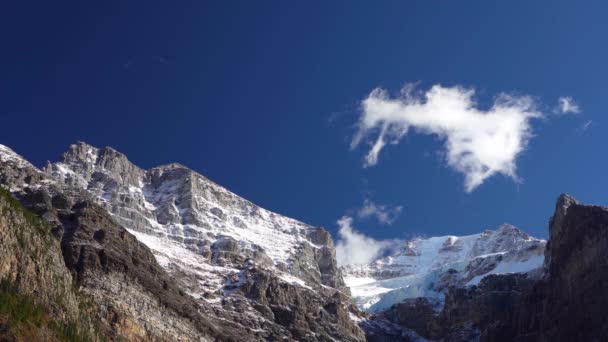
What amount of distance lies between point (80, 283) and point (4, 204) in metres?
48.7

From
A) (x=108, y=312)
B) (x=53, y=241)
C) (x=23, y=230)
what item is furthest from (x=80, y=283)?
(x=23, y=230)

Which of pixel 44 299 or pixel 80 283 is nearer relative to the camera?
pixel 44 299

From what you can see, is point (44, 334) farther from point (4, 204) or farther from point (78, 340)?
point (4, 204)

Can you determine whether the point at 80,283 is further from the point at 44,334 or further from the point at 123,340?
the point at 44,334

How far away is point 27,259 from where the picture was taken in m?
150

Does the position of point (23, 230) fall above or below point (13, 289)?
above

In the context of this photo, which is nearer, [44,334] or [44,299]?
[44,334]

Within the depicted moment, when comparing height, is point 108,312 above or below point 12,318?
above

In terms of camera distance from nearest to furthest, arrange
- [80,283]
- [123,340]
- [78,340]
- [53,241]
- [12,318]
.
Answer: [12,318], [78,340], [53,241], [123,340], [80,283]

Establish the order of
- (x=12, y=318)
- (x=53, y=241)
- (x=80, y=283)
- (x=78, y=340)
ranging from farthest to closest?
1. (x=80, y=283)
2. (x=53, y=241)
3. (x=78, y=340)
4. (x=12, y=318)

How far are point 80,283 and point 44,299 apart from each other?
47870 mm

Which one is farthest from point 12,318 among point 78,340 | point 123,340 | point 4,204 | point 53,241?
point 123,340

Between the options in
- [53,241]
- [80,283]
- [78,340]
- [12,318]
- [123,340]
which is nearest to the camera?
[12,318]

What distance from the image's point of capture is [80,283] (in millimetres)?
197125
